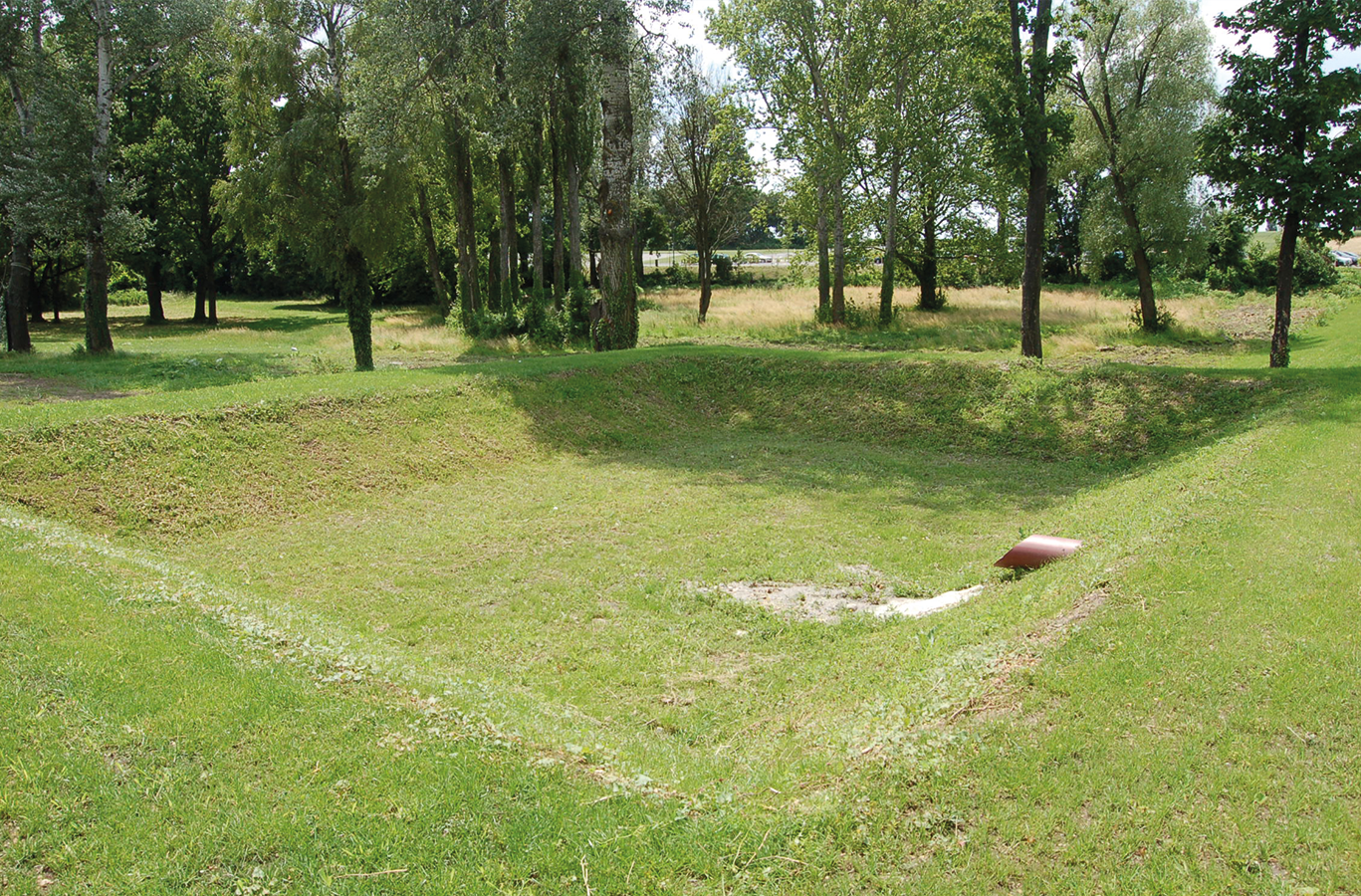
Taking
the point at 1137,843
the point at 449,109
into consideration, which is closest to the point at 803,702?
the point at 1137,843

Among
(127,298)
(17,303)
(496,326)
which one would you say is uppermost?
(127,298)

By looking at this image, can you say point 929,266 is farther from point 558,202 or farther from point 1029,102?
point 1029,102

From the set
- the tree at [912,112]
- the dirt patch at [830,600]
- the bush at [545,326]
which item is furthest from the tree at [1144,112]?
the dirt patch at [830,600]

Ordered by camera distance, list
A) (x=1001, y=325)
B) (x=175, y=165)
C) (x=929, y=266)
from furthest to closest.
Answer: (x=175, y=165)
(x=929, y=266)
(x=1001, y=325)

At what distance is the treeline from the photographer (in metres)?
17.7

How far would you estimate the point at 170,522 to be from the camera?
412 inches

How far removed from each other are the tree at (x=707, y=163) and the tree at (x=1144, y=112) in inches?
488

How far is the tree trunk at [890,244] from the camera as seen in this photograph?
31375 mm

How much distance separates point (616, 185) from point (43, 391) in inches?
507

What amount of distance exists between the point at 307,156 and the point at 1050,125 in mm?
17056

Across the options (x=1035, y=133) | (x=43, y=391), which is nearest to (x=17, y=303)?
(x=43, y=391)

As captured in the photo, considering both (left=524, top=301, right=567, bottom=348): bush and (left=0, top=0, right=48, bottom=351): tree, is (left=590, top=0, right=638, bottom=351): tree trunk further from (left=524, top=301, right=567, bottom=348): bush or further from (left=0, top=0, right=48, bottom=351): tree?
(left=0, top=0, right=48, bottom=351): tree

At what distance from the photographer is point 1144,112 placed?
29141 mm

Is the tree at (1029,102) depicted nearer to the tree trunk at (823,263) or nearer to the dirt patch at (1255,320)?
the dirt patch at (1255,320)
